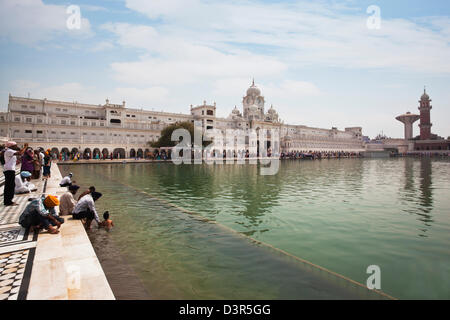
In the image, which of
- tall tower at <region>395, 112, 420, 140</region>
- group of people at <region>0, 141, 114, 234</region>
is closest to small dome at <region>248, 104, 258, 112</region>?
group of people at <region>0, 141, 114, 234</region>

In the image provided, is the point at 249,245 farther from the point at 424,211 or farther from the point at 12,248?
the point at 424,211

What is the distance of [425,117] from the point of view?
107938 mm

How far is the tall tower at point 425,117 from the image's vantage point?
107 m

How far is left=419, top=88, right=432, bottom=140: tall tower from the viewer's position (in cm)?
10675

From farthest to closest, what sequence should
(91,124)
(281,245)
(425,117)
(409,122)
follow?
(409,122)
(425,117)
(91,124)
(281,245)

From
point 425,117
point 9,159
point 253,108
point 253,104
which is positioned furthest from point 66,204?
point 425,117

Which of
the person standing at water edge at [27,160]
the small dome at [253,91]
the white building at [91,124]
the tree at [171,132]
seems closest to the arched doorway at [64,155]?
the white building at [91,124]

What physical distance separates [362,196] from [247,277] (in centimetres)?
933

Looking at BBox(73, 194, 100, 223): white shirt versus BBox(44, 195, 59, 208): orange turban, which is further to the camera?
BBox(73, 194, 100, 223): white shirt

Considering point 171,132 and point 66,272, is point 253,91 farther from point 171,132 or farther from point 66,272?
point 66,272

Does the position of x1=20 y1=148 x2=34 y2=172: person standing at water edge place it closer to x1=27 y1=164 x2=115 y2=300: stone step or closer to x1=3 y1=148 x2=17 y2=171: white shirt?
x1=3 y1=148 x2=17 y2=171: white shirt

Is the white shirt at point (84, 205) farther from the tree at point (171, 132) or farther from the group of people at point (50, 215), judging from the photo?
the tree at point (171, 132)
